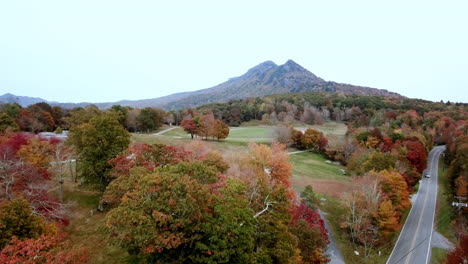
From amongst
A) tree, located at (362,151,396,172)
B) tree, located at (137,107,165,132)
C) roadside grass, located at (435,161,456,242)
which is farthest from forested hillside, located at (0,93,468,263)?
tree, located at (137,107,165,132)

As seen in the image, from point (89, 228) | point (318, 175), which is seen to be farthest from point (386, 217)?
point (89, 228)

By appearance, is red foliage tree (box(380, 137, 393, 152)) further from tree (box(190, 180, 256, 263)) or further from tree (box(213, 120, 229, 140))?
tree (box(190, 180, 256, 263))

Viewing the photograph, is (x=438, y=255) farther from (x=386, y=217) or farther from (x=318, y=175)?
(x=318, y=175)

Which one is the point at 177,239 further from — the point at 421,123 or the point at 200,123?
the point at 421,123

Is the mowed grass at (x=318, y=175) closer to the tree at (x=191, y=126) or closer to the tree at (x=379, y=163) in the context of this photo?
the tree at (x=379, y=163)

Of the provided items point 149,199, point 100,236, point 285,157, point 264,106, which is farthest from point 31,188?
point 264,106

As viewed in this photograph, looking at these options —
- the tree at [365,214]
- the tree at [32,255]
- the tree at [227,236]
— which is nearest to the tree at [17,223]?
the tree at [32,255]
